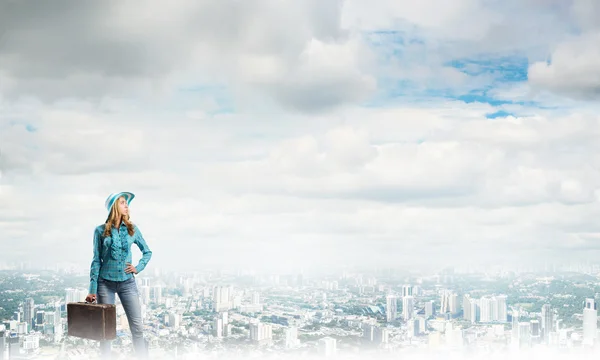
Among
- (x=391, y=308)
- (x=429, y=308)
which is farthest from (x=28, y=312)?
(x=429, y=308)

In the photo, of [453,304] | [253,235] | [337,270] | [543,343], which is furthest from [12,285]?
[543,343]

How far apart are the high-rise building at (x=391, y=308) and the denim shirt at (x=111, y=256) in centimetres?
393

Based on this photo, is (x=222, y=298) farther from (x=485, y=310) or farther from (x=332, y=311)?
(x=485, y=310)

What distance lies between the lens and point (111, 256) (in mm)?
3217

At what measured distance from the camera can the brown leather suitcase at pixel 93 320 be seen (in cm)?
310

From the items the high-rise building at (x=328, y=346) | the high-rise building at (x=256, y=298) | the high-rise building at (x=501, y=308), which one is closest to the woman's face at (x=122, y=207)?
the high-rise building at (x=328, y=346)

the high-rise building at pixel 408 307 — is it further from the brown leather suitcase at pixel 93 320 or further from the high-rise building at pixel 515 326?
the brown leather suitcase at pixel 93 320

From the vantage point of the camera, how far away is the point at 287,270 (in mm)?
7645

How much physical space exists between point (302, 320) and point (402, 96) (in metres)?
3.24

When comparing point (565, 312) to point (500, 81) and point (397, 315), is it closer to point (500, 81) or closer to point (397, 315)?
point (397, 315)

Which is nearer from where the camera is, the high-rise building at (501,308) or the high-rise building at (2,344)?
the high-rise building at (2,344)

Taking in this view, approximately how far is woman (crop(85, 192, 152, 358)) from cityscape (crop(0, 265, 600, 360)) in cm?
96

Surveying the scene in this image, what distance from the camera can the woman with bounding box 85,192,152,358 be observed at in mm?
3211

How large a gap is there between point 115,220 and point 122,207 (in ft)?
0.24
